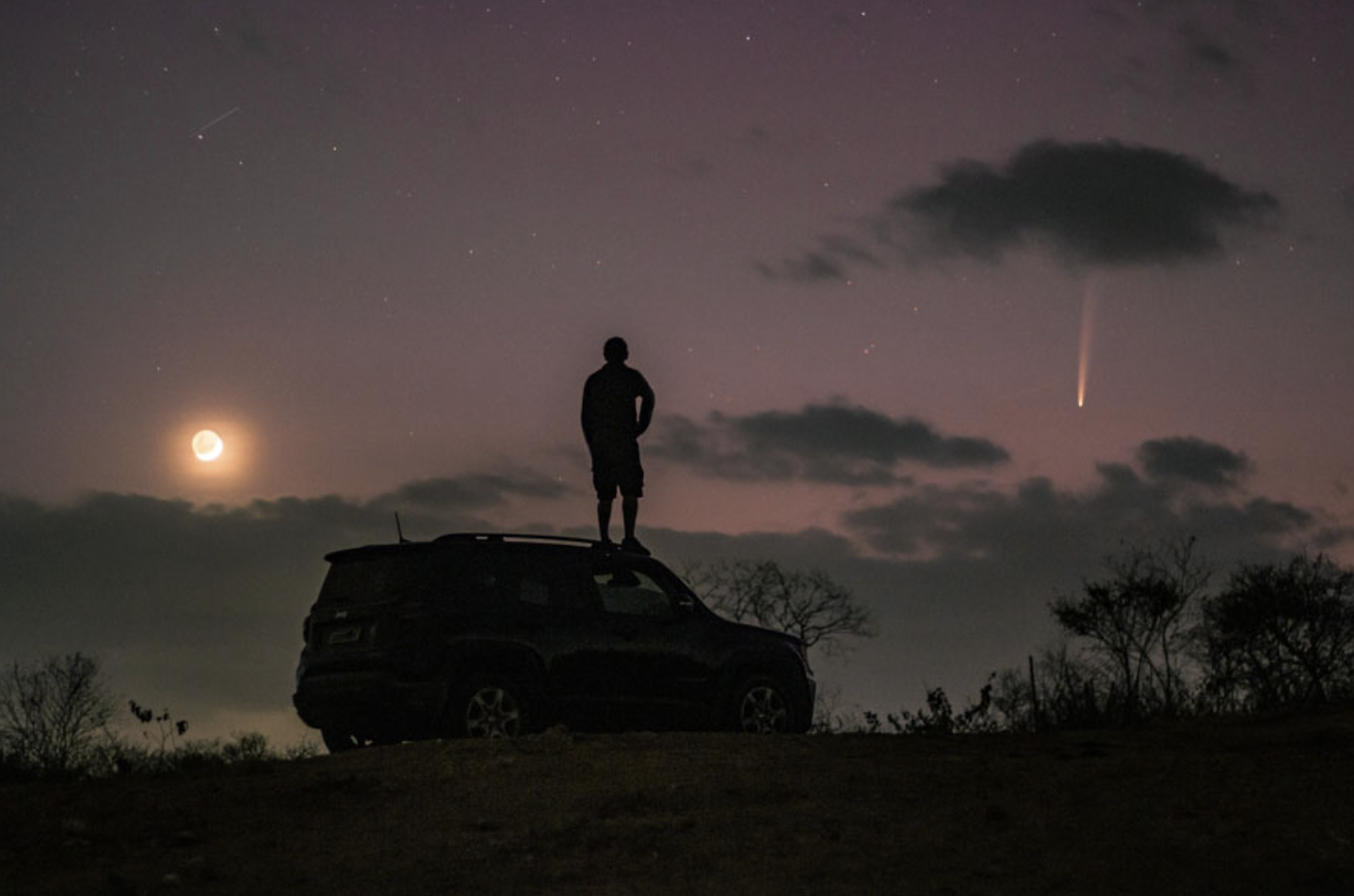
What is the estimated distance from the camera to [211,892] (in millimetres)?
8102

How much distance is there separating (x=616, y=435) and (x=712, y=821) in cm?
759

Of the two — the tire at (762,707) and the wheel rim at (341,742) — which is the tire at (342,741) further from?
the tire at (762,707)

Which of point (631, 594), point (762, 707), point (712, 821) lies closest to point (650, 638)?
point (631, 594)

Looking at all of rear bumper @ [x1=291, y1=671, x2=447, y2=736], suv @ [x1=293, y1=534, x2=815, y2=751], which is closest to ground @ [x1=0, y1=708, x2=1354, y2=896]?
rear bumper @ [x1=291, y1=671, x2=447, y2=736]

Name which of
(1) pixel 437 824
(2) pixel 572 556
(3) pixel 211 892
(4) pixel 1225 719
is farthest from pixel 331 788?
(4) pixel 1225 719

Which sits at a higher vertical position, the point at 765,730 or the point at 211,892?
the point at 765,730

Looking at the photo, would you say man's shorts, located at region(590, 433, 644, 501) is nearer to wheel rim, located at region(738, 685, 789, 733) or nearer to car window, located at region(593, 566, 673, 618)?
car window, located at region(593, 566, 673, 618)

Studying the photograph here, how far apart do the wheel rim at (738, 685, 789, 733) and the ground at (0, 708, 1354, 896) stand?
138 centimetres

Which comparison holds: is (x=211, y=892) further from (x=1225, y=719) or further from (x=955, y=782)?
(x=1225, y=719)

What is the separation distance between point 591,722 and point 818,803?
333cm

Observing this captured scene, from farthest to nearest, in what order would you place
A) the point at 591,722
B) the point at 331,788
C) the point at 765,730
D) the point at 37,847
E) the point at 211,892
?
1. the point at 765,730
2. the point at 591,722
3. the point at 331,788
4. the point at 37,847
5. the point at 211,892

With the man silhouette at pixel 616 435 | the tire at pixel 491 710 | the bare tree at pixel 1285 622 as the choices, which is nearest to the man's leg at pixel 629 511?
the man silhouette at pixel 616 435

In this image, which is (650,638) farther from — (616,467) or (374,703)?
(616,467)

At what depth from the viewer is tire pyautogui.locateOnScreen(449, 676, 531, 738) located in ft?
37.6
